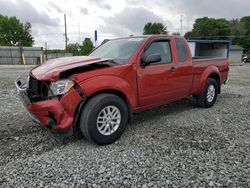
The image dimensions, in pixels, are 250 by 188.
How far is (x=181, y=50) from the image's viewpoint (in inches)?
205

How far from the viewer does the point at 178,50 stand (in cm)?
511

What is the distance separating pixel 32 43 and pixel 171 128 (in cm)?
6873

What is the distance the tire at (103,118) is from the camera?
11.5ft

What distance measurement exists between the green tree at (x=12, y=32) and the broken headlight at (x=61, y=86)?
218 ft

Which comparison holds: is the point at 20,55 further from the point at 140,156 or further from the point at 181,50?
the point at 140,156

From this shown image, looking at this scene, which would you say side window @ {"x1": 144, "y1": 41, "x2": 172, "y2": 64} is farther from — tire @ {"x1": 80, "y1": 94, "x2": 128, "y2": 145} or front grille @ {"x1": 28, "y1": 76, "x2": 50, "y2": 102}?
front grille @ {"x1": 28, "y1": 76, "x2": 50, "y2": 102}

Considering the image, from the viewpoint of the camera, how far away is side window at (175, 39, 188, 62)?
511cm

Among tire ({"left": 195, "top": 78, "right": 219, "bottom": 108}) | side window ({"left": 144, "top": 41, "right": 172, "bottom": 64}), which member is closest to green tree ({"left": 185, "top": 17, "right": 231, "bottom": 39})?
tire ({"left": 195, "top": 78, "right": 219, "bottom": 108})

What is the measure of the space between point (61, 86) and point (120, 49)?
1.76m

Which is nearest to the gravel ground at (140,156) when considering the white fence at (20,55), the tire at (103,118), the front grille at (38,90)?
the tire at (103,118)

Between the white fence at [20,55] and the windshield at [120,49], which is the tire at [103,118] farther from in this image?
the white fence at [20,55]

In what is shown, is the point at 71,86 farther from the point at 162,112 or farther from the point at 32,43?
the point at 32,43

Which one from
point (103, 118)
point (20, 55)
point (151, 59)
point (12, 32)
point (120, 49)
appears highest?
point (12, 32)

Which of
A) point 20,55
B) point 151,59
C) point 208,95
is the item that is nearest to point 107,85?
point 151,59
